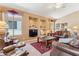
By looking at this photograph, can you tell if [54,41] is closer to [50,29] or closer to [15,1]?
[50,29]

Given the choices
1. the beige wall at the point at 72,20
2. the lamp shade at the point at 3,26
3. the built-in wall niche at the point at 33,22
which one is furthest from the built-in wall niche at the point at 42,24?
the lamp shade at the point at 3,26

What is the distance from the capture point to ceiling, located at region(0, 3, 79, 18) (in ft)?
7.52

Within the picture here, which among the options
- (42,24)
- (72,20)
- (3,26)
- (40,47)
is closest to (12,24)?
(3,26)

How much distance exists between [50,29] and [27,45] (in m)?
0.51

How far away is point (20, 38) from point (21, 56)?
1.08 ft

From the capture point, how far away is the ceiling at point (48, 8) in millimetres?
2291

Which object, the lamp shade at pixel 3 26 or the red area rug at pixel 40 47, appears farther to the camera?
the red area rug at pixel 40 47

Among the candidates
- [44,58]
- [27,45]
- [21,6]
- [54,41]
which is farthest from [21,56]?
[21,6]

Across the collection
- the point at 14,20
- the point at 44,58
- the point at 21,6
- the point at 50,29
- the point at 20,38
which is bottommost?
the point at 44,58

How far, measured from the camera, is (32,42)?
2.37m

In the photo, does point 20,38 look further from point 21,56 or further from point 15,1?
point 15,1

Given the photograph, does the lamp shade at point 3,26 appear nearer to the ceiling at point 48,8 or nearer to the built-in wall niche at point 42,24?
the ceiling at point 48,8

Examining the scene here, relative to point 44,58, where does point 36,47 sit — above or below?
above

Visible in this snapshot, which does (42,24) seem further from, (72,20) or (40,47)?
(72,20)
